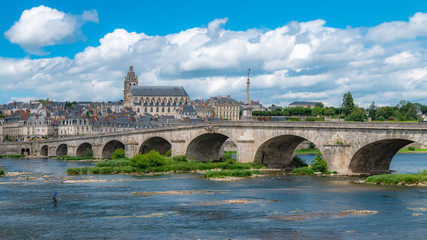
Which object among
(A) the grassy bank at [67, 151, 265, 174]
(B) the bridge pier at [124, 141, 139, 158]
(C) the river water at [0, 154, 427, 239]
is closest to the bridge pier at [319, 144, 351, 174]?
(C) the river water at [0, 154, 427, 239]

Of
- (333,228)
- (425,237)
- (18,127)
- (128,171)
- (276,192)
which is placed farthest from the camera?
(18,127)

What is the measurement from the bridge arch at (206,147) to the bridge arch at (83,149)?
94.9ft

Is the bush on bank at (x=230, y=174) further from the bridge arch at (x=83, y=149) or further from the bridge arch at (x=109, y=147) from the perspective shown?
the bridge arch at (x=83, y=149)

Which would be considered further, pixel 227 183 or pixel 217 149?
pixel 217 149

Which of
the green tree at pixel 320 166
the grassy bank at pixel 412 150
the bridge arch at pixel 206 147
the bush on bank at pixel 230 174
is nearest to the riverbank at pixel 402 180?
the green tree at pixel 320 166

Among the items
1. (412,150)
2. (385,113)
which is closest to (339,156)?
(412,150)

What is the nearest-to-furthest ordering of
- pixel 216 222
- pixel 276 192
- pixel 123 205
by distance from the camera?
pixel 216 222 < pixel 123 205 < pixel 276 192

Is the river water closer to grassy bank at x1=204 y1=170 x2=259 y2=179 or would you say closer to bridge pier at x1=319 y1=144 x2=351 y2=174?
bridge pier at x1=319 y1=144 x2=351 y2=174

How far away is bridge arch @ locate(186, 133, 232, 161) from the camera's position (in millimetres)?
73031

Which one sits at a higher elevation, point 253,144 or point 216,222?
point 253,144

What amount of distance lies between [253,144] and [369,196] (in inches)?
960

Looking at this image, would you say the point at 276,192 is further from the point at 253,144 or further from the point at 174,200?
the point at 253,144

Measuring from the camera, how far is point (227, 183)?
4928 cm

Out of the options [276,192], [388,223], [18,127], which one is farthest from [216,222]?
[18,127]
